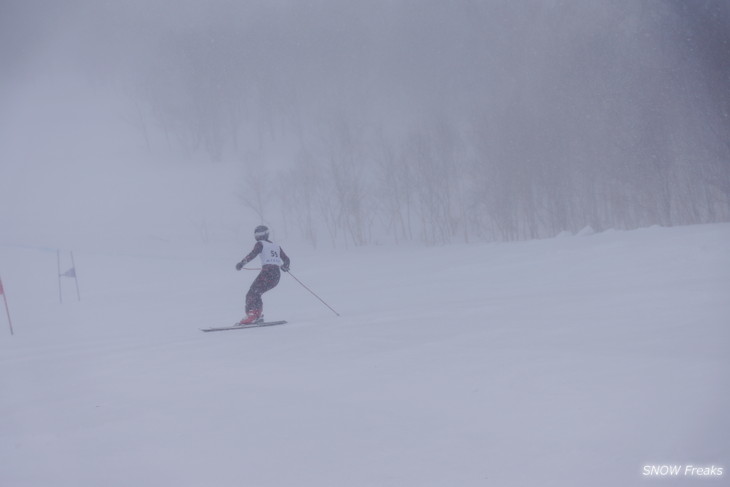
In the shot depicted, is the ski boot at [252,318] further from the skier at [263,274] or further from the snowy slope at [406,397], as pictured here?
the snowy slope at [406,397]

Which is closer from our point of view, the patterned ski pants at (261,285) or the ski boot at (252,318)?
the ski boot at (252,318)

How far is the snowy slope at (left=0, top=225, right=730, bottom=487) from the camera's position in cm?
314

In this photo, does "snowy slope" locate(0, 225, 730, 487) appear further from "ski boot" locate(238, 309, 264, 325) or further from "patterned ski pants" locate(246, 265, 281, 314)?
"patterned ski pants" locate(246, 265, 281, 314)

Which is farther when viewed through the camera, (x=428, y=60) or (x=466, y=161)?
(x=428, y=60)

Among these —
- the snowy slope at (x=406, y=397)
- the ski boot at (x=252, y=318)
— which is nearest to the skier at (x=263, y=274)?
the ski boot at (x=252, y=318)

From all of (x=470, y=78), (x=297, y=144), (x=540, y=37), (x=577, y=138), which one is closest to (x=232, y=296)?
(x=577, y=138)

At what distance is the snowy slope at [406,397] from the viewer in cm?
314

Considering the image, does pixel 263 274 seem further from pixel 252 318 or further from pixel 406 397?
pixel 406 397

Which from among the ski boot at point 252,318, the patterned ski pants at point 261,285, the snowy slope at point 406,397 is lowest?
the snowy slope at point 406,397

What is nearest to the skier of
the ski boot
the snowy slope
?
the ski boot

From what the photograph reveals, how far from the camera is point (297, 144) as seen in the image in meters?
62.0

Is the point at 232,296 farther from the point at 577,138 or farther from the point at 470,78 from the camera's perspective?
the point at 470,78

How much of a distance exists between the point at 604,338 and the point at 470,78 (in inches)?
1963

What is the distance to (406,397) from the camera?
4.28 metres
